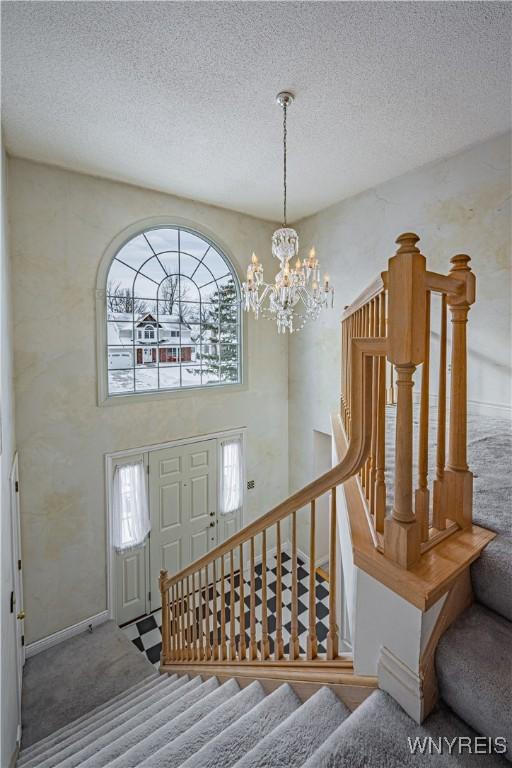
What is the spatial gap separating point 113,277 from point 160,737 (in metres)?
3.99

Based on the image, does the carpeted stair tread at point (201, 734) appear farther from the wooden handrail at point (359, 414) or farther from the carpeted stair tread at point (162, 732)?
the wooden handrail at point (359, 414)

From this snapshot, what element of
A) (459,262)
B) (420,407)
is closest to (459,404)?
(420,407)

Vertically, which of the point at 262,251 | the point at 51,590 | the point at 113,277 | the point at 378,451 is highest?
the point at 262,251

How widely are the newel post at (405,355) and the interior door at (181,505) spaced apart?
383 cm

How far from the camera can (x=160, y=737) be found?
1.58 metres

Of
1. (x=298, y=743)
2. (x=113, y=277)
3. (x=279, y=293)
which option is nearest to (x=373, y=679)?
(x=298, y=743)

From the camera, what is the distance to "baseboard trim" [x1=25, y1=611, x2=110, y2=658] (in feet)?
11.9

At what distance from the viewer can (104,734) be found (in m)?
2.15

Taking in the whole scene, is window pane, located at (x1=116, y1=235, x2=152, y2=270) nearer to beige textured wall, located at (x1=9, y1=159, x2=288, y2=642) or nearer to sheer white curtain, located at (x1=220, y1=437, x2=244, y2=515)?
beige textured wall, located at (x1=9, y1=159, x2=288, y2=642)

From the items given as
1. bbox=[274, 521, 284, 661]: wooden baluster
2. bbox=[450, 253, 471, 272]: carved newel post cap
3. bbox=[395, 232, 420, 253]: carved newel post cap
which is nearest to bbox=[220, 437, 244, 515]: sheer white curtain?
bbox=[274, 521, 284, 661]: wooden baluster

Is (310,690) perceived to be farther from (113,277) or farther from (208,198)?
(208,198)

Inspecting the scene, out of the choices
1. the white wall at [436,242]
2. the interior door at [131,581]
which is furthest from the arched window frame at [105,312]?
the white wall at [436,242]

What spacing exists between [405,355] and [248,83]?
258cm

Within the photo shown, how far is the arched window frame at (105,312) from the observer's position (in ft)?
13.1
